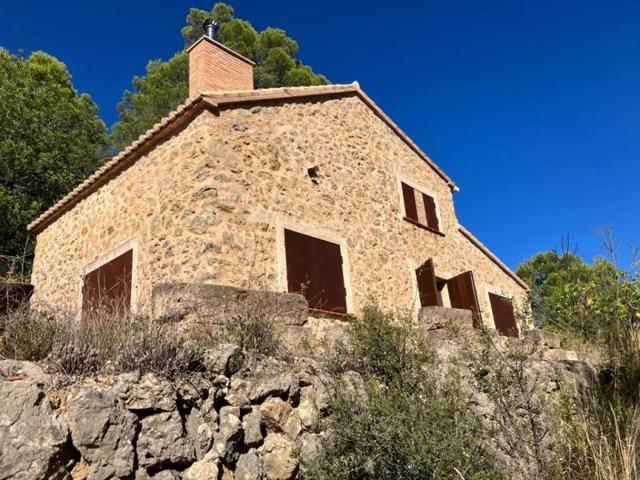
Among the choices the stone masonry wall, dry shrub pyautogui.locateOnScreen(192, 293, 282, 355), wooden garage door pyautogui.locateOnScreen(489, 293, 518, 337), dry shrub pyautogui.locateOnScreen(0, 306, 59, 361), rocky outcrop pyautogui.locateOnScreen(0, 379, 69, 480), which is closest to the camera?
rocky outcrop pyautogui.locateOnScreen(0, 379, 69, 480)

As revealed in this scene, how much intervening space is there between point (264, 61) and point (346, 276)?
1265cm

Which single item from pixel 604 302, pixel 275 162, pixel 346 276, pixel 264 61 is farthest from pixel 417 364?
pixel 264 61

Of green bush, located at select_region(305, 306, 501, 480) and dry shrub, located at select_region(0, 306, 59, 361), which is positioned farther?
dry shrub, located at select_region(0, 306, 59, 361)

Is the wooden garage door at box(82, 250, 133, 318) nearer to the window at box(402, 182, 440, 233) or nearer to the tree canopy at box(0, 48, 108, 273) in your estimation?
the window at box(402, 182, 440, 233)

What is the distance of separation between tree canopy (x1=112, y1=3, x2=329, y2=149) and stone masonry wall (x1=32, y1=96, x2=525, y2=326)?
25.9 feet

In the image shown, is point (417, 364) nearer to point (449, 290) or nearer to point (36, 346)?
point (36, 346)

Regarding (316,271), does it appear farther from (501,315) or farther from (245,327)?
(501,315)

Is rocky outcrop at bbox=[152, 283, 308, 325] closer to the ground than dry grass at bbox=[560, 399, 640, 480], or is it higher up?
higher up

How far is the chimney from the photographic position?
27.3 ft

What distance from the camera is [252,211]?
22.4 feet

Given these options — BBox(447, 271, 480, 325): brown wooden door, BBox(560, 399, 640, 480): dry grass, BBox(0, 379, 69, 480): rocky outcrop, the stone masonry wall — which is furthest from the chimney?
BBox(560, 399, 640, 480): dry grass

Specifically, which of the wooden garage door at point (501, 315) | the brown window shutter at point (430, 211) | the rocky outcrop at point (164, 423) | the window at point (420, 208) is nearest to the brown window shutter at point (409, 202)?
the window at point (420, 208)

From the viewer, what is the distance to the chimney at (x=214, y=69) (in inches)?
328

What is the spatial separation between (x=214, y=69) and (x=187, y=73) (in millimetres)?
9626
